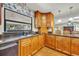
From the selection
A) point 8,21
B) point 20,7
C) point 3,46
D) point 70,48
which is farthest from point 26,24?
point 3,46

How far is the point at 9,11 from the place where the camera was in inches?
112

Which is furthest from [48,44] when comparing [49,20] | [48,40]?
[49,20]

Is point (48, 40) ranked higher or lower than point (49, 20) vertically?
lower

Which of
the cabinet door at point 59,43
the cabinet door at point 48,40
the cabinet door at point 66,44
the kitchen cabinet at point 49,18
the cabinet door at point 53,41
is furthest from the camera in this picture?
the kitchen cabinet at point 49,18

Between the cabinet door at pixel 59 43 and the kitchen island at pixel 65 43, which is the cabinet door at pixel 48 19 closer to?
the kitchen island at pixel 65 43

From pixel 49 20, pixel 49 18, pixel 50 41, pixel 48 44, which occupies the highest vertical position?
pixel 49 18

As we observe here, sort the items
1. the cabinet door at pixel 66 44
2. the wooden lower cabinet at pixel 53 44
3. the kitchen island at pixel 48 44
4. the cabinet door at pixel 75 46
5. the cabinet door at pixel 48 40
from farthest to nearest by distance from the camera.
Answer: the cabinet door at pixel 48 40, the cabinet door at pixel 66 44, the cabinet door at pixel 75 46, the wooden lower cabinet at pixel 53 44, the kitchen island at pixel 48 44

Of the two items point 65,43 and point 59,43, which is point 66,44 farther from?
point 59,43

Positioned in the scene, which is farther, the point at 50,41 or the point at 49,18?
the point at 49,18

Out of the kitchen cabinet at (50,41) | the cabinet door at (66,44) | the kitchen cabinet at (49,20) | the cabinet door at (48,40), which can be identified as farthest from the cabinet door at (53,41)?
the kitchen cabinet at (49,20)

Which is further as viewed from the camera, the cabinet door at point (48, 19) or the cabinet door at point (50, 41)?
the cabinet door at point (48, 19)

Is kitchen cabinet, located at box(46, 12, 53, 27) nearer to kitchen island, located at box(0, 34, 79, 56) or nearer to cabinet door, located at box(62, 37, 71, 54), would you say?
kitchen island, located at box(0, 34, 79, 56)

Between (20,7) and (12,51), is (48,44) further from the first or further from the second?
(12,51)

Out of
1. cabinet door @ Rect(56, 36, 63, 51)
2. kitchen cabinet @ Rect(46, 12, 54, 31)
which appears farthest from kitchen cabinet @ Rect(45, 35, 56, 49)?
kitchen cabinet @ Rect(46, 12, 54, 31)
